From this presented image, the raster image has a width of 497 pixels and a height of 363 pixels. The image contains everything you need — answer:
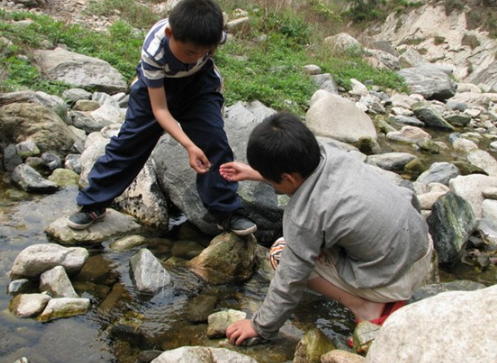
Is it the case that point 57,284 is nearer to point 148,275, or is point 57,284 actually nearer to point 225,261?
point 148,275

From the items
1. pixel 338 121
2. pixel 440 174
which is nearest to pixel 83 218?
pixel 440 174

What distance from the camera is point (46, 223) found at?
11.3 ft

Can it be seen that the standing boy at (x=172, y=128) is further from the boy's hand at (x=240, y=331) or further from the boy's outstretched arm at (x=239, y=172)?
the boy's hand at (x=240, y=331)

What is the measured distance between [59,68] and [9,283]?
420cm

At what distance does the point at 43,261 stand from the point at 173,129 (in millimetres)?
1003

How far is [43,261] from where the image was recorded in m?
2.76

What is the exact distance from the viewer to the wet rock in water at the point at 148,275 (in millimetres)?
2828

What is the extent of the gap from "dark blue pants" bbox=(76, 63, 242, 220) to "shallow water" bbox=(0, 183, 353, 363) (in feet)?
1.63

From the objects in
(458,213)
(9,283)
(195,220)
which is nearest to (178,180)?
(195,220)

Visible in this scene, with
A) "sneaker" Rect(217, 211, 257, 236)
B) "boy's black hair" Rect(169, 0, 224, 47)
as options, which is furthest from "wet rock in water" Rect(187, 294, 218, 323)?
"boy's black hair" Rect(169, 0, 224, 47)

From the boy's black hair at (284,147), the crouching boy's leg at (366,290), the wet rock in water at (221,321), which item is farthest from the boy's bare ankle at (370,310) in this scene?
the boy's black hair at (284,147)

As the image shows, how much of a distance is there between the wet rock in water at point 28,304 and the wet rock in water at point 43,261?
196mm

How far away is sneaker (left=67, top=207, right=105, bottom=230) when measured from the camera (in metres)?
3.27

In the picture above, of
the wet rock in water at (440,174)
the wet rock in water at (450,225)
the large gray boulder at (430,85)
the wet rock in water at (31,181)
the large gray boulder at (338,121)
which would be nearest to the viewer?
the wet rock in water at (450,225)
